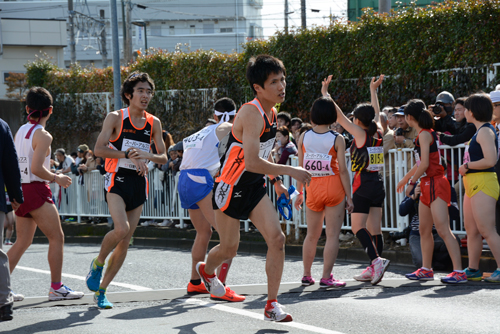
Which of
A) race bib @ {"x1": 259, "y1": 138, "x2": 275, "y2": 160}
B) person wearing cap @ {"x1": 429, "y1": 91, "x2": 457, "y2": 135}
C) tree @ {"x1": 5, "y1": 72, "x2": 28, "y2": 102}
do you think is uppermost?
tree @ {"x1": 5, "y1": 72, "x2": 28, "y2": 102}

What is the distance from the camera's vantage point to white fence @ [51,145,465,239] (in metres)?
9.43

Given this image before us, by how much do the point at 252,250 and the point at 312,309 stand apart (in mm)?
6008

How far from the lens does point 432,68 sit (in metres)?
12.7

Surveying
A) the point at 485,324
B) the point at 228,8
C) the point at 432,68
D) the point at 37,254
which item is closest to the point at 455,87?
the point at 432,68

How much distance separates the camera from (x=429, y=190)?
7.17 metres

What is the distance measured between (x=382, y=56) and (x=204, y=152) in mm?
7749

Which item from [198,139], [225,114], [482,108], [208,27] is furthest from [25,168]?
[208,27]

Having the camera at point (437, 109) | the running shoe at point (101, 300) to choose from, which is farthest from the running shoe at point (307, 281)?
the camera at point (437, 109)

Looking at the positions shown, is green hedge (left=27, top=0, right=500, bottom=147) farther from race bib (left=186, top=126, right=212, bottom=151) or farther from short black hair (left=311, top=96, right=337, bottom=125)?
race bib (left=186, top=126, right=212, bottom=151)

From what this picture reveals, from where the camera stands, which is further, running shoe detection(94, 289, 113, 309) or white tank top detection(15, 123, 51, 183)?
white tank top detection(15, 123, 51, 183)

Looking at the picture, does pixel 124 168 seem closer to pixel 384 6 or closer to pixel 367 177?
pixel 367 177

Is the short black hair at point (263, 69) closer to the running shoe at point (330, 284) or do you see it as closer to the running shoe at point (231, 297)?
the running shoe at point (231, 297)

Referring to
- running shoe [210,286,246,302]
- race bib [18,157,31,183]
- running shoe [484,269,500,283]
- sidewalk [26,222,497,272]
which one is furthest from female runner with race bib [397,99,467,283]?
race bib [18,157,31,183]

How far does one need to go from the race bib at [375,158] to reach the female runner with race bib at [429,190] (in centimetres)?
41
